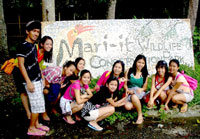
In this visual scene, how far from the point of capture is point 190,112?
137 inches

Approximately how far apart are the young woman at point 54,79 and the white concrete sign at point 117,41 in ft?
5.12

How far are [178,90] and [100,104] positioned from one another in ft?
4.88

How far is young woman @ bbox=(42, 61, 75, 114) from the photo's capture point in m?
2.99

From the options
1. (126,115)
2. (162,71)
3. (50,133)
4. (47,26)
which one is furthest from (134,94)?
(47,26)

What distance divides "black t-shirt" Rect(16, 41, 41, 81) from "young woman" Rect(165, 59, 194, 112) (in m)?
2.26

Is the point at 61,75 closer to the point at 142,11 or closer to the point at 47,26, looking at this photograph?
the point at 47,26

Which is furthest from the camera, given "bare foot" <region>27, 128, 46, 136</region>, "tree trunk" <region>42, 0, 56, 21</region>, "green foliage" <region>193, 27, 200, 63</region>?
"green foliage" <region>193, 27, 200, 63</region>

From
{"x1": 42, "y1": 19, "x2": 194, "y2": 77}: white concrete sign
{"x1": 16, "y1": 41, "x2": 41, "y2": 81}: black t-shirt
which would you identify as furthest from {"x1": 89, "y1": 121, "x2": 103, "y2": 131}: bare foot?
{"x1": 42, "y1": 19, "x2": 194, "y2": 77}: white concrete sign

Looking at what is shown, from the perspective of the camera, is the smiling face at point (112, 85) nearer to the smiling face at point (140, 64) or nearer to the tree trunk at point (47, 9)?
the smiling face at point (140, 64)

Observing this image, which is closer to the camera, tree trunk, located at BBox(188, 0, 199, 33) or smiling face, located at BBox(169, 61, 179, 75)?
smiling face, located at BBox(169, 61, 179, 75)

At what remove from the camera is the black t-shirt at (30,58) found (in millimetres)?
2434

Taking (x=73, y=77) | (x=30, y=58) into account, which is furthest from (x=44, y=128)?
(x=30, y=58)

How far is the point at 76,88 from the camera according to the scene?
284cm

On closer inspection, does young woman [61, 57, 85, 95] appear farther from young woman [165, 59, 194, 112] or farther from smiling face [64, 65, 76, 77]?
young woman [165, 59, 194, 112]
